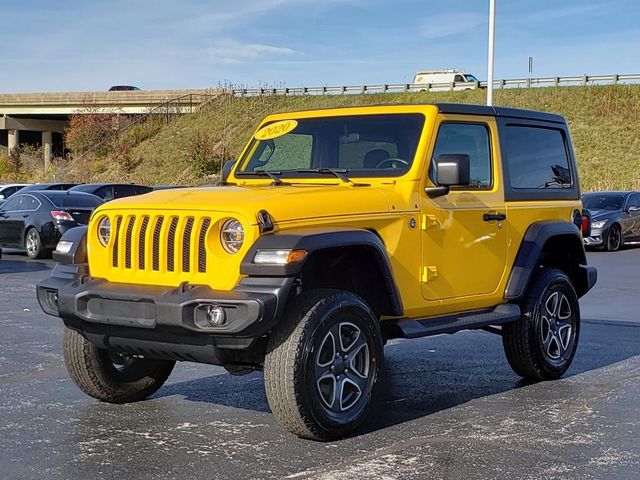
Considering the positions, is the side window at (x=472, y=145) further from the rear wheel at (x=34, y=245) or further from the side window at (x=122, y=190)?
the side window at (x=122, y=190)

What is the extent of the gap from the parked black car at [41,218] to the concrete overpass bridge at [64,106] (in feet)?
163

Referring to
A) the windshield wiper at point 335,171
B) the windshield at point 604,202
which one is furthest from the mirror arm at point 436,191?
the windshield at point 604,202

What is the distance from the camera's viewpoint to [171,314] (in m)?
5.25

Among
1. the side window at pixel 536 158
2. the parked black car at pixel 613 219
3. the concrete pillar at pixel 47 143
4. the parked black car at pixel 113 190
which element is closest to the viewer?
the side window at pixel 536 158

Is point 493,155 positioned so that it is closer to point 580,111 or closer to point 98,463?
point 98,463

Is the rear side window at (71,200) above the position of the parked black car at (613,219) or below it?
above

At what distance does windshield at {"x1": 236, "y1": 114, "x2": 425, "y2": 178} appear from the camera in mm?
6641

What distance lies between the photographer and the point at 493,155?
23.8 ft

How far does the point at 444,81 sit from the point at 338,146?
56296mm

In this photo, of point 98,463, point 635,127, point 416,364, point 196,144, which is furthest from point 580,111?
point 98,463

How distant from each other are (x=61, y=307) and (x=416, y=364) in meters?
3.43

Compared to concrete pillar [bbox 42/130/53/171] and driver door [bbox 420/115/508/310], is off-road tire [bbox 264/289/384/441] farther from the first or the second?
concrete pillar [bbox 42/130/53/171]

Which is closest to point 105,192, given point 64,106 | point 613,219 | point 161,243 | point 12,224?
point 12,224

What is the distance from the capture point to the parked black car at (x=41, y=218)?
743 inches
